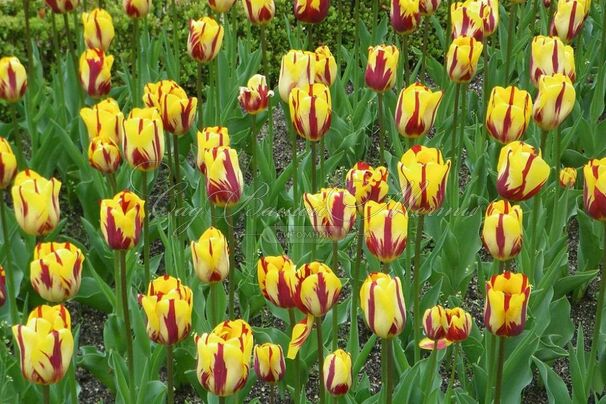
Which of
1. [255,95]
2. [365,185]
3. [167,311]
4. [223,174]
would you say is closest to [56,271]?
[167,311]

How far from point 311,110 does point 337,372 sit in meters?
0.85

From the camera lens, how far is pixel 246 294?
335 cm

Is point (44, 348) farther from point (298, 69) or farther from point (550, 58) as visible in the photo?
point (550, 58)

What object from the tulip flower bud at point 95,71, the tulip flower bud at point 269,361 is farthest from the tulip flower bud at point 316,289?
the tulip flower bud at point 95,71

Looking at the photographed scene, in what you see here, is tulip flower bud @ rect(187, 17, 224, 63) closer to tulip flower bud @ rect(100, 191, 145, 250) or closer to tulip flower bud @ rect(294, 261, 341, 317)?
tulip flower bud @ rect(100, 191, 145, 250)

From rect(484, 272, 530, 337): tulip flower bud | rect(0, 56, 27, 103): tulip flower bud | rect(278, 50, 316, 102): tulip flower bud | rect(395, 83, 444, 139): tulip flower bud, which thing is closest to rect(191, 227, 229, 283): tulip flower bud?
rect(484, 272, 530, 337): tulip flower bud

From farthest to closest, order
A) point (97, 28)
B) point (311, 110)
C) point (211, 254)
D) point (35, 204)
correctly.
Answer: point (97, 28)
point (311, 110)
point (35, 204)
point (211, 254)

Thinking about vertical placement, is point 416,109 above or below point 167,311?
above

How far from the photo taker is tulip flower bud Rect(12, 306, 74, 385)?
1.93 metres

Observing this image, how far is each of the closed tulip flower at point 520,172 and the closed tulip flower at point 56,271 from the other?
104cm

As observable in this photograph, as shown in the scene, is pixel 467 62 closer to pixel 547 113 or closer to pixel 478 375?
A: pixel 547 113

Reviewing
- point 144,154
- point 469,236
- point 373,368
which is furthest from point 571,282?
point 144,154

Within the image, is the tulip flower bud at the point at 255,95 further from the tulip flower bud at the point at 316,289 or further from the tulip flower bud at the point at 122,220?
the tulip flower bud at the point at 316,289

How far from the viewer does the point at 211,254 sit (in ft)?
7.55
